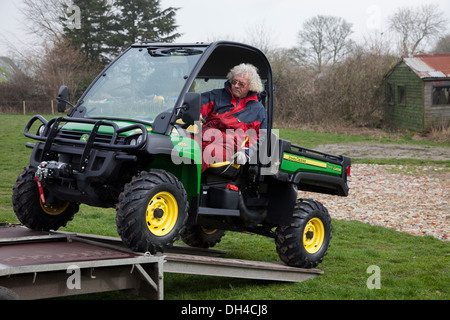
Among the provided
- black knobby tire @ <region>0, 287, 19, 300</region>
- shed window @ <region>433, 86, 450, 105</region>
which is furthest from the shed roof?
black knobby tire @ <region>0, 287, 19, 300</region>

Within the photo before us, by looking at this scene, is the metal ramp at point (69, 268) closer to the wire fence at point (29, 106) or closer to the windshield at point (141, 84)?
the windshield at point (141, 84)

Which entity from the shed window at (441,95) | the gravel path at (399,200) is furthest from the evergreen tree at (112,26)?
the gravel path at (399,200)

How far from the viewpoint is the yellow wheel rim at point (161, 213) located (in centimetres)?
568

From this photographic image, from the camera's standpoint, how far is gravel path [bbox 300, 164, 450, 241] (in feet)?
37.1

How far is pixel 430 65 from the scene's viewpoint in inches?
1201

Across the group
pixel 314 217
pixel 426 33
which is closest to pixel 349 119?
pixel 426 33

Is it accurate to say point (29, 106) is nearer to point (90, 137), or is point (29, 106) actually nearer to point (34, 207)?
point (34, 207)

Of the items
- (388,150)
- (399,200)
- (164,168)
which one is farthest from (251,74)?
(388,150)

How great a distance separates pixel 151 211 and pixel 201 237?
2.88 m

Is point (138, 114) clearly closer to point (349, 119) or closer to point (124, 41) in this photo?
point (349, 119)

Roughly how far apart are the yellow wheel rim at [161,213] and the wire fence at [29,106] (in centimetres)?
3745

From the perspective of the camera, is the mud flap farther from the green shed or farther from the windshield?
the green shed

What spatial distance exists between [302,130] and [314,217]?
24558mm
